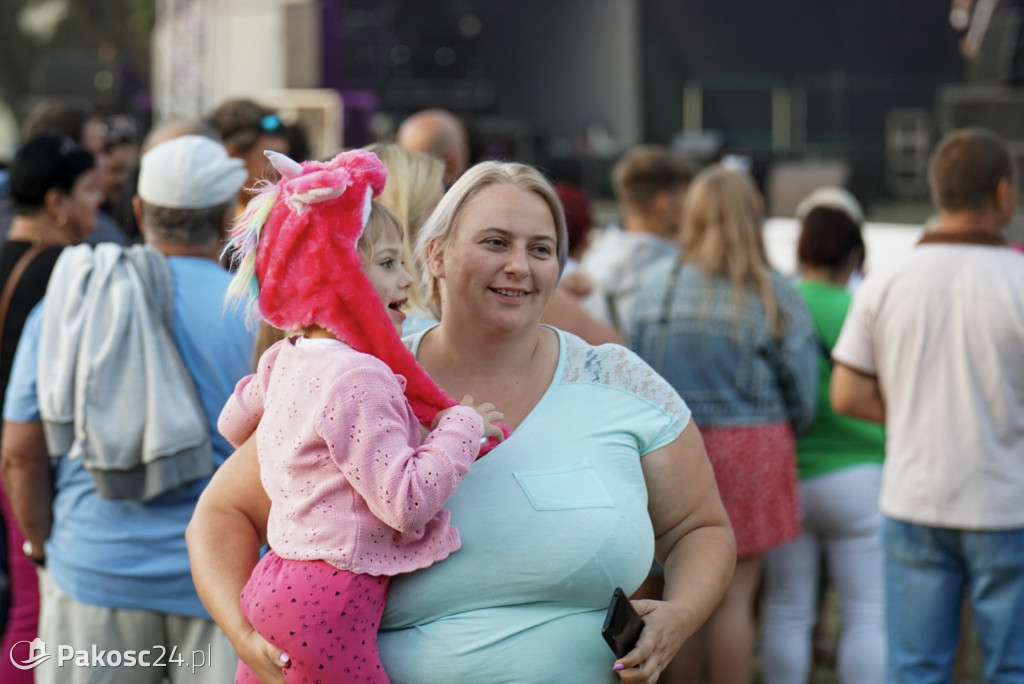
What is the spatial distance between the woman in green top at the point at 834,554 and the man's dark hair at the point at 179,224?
215 centimetres

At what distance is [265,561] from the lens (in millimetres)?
1775

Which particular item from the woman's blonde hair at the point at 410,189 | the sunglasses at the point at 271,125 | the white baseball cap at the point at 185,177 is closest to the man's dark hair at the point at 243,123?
the sunglasses at the point at 271,125

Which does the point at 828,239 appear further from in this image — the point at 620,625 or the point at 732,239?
the point at 620,625

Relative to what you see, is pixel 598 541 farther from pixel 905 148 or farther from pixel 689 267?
pixel 905 148

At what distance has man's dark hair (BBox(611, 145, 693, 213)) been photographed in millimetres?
4414

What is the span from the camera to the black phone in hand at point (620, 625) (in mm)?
1738

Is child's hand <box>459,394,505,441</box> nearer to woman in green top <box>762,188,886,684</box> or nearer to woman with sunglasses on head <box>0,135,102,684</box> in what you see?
woman with sunglasses on head <box>0,135,102,684</box>

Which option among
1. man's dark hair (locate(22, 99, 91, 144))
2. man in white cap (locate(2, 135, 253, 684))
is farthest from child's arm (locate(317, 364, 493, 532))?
man's dark hair (locate(22, 99, 91, 144))

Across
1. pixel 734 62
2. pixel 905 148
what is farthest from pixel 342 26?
pixel 905 148

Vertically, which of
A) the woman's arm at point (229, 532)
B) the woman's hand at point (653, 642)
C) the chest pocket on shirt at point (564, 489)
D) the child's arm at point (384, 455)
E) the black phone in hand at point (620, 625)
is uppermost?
the child's arm at point (384, 455)

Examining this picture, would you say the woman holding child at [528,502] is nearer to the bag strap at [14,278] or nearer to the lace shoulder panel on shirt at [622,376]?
the lace shoulder panel on shirt at [622,376]

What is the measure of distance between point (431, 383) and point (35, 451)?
57.7 inches

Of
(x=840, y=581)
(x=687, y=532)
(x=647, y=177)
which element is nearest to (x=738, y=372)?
(x=840, y=581)

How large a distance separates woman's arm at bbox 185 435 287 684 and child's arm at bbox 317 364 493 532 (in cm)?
36
